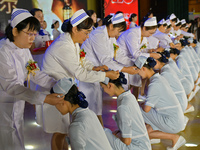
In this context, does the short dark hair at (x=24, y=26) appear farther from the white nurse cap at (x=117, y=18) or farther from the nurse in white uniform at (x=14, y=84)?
the white nurse cap at (x=117, y=18)

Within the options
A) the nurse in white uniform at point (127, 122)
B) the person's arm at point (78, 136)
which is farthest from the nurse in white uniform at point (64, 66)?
the person's arm at point (78, 136)

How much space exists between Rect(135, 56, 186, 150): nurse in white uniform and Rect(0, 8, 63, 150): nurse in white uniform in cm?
130

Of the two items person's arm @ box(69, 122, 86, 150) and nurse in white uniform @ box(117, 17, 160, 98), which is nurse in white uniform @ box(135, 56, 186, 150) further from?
person's arm @ box(69, 122, 86, 150)

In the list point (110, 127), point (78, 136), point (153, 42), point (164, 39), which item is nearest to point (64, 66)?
point (78, 136)

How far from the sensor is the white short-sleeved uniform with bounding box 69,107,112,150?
1.87 metres

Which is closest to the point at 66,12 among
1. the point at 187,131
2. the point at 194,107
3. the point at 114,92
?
the point at 194,107

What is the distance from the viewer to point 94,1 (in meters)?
9.80

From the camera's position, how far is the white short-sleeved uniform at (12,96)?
7.06 ft

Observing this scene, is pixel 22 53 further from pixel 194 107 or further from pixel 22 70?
pixel 194 107

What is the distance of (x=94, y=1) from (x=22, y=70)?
25.7 ft

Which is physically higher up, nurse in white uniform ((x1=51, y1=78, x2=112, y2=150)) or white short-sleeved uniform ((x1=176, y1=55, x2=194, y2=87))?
nurse in white uniform ((x1=51, y1=78, x2=112, y2=150))

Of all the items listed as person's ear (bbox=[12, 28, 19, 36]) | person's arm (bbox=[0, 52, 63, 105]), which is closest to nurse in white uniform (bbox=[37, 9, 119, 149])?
person's arm (bbox=[0, 52, 63, 105])

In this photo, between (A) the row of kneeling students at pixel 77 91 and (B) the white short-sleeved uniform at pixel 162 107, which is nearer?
(A) the row of kneeling students at pixel 77 91

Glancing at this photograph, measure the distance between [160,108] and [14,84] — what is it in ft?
5.41
